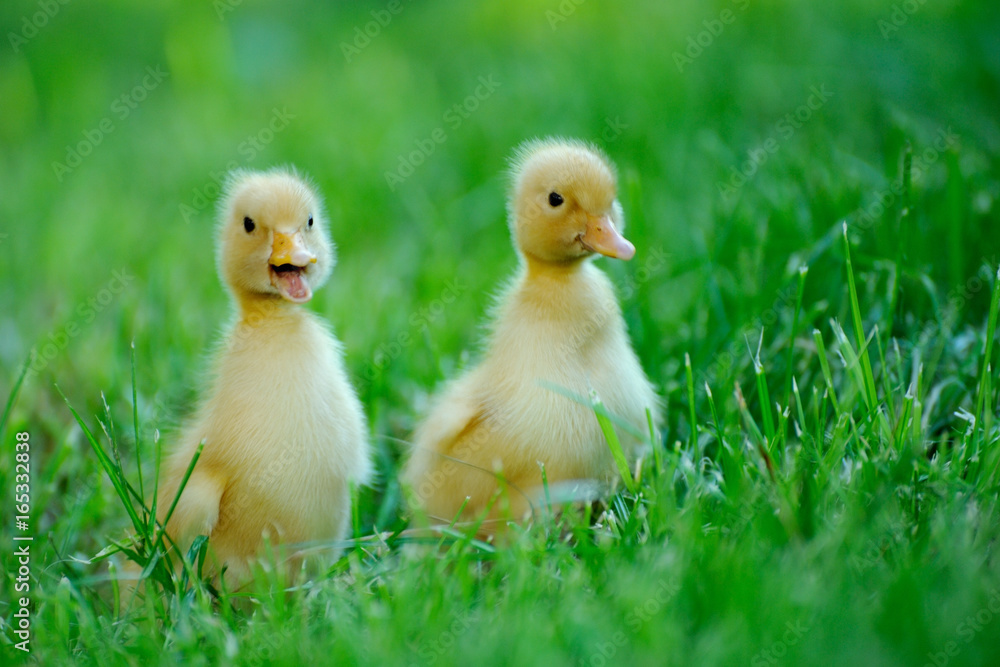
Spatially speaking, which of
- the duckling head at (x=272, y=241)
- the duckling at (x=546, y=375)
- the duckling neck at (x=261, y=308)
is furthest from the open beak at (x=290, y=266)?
the duckling at (x=546, y=375)

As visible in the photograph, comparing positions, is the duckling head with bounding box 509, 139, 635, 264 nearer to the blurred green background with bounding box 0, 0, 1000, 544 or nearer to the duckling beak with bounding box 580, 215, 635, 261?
the duckling beak with bounding box 580, 215, 635, 261

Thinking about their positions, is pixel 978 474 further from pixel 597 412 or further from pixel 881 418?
pixel 597 412

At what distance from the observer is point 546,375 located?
2617 mm

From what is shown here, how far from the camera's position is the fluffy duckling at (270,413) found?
2.41 meters

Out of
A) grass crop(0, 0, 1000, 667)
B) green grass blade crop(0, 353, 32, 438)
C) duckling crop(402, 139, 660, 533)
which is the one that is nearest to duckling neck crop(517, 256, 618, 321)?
duckling crop(402, 139, 660, 533)

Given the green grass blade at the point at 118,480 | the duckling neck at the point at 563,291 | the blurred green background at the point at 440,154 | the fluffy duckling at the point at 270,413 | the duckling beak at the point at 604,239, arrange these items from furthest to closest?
1. the blurred green background at the point at 440,154
2. the duckling neck at the point at 563,291
3. the duckling beak at the point at 604,239
4. the fluffy duckling at the point at 270,413
5. the green grass blade at the point at 118,480

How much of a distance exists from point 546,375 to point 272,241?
31.0 inches

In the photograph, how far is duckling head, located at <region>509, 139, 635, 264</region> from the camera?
2615mm

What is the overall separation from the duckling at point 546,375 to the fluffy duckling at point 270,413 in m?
0.27

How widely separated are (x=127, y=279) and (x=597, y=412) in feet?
9.18

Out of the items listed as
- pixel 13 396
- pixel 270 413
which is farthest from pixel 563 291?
pixel 13 396

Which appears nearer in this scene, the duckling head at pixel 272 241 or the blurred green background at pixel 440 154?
the duckling head at pixel 272 241

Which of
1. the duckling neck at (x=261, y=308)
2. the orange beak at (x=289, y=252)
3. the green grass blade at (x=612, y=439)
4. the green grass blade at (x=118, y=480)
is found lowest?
the green grass blade at (x=118, y=480)

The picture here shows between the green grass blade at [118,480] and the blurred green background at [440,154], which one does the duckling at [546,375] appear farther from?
the green grass blade at [118,480]
